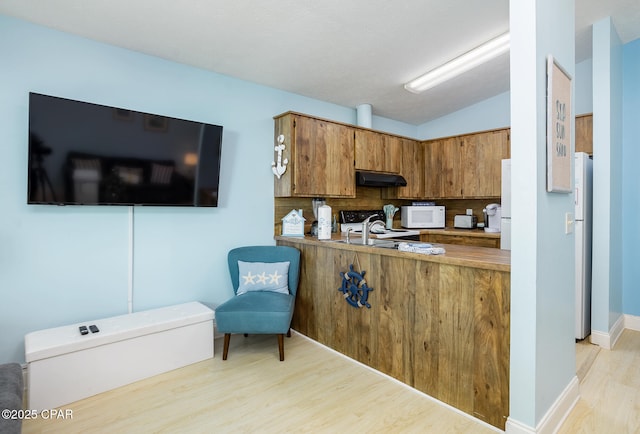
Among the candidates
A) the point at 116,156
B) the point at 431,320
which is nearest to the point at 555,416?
the point at 431,320

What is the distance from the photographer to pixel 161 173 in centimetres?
259

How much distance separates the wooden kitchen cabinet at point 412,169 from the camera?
4.45 m

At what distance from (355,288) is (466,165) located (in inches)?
105

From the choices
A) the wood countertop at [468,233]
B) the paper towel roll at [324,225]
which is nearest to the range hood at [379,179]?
the wood countertop at [468,233]

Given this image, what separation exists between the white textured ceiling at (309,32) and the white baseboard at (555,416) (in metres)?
2.70

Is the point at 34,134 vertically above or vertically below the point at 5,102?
below

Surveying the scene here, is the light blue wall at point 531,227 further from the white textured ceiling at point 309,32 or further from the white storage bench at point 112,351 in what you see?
the white storage bench at point 112,351

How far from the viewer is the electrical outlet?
1926 mm

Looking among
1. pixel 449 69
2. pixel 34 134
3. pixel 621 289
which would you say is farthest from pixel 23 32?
pixel 621 289

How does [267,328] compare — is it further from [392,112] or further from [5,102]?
[392,112]

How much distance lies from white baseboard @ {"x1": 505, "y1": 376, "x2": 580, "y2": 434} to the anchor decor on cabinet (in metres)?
2.62

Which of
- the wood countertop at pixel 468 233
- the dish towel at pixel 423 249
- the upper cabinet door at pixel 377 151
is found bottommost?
the dish towel at pixel 423 249

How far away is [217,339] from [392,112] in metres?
3.52

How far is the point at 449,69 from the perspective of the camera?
127 inches
